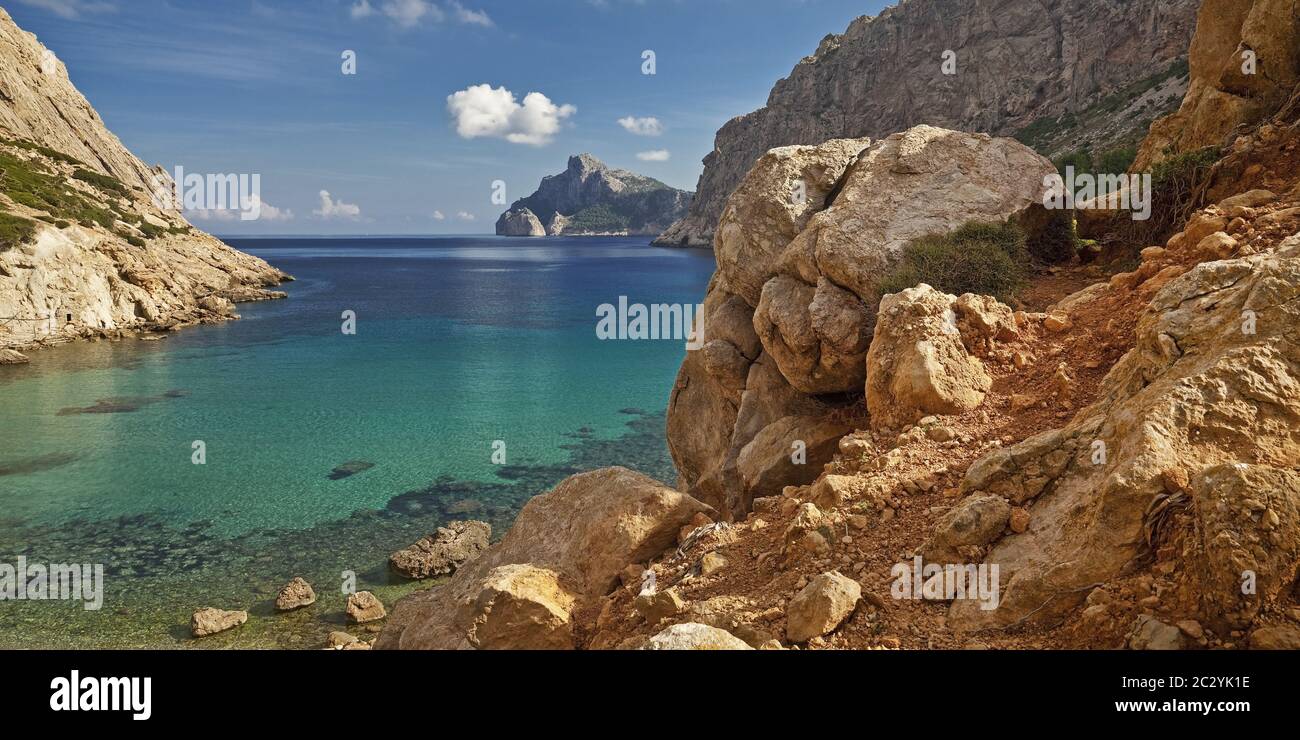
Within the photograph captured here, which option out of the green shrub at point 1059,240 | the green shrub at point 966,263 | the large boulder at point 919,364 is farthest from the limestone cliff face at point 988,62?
the large boulder at point 919,364

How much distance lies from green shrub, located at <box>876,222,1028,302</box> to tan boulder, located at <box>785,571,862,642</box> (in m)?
7.52

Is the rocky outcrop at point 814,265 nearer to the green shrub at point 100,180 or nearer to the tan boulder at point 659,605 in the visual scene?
the tan boulder at point 659,605

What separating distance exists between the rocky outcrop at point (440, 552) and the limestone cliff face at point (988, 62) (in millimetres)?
90800

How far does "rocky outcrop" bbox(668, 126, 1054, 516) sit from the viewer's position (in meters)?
13.6

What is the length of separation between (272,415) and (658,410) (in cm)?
2182

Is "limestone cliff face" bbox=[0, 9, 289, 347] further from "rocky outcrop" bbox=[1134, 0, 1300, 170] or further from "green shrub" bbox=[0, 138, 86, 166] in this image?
"rocky outcrop" bbox=[1134, 0, 1300, 170]

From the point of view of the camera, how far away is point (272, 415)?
39.3 metres

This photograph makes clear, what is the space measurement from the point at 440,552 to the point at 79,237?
6090 cm

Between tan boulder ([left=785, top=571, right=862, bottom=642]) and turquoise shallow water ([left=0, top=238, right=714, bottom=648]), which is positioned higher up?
tan boulder ([left=785, top=571, right=862, bottom=642])

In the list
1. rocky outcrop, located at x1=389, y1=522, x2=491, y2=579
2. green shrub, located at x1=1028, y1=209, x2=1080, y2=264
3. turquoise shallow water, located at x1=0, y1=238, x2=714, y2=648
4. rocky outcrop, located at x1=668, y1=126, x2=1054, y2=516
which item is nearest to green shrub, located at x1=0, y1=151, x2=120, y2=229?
turquoise shallow water, located at x1=0, y1=238, x2=714, y2=648

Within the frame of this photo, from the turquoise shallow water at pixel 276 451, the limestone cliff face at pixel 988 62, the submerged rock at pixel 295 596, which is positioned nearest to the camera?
the submerged rock at pixel 295 596

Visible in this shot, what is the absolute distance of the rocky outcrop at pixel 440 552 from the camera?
2134 centimetres
